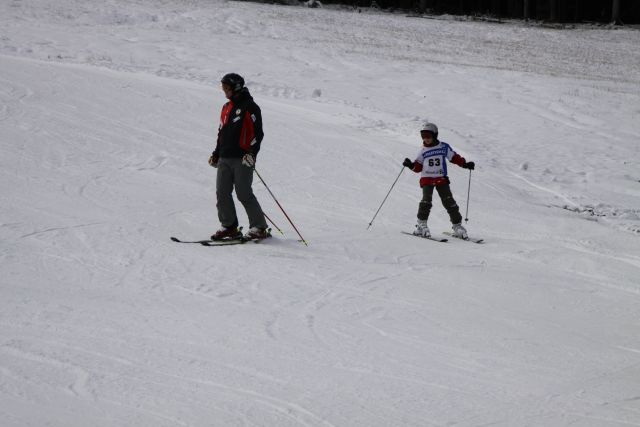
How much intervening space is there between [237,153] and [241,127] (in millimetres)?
293

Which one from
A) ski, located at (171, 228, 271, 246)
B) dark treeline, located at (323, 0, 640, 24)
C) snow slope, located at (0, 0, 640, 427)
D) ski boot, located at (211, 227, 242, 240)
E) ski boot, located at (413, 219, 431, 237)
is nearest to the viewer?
snow slope, located at (0, 0, 640, 427)

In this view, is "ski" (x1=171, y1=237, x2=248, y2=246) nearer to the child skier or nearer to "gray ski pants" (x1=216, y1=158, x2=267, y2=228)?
"gray ski pants" (x1=216, y1=158, x2=267, y2=228)

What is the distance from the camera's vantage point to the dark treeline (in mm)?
41781

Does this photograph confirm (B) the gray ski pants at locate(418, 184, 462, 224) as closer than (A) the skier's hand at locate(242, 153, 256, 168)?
No

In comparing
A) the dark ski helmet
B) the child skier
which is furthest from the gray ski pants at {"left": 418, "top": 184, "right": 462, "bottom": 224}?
the dark ski helmet

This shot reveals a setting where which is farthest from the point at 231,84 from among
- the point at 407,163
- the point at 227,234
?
the point at 407,163

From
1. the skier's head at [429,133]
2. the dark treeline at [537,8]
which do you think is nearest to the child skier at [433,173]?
the skier's head at [429,133]

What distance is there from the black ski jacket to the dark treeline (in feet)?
118

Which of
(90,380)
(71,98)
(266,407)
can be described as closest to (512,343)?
(266,407)

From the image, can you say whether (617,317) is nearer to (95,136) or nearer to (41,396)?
(41,396)

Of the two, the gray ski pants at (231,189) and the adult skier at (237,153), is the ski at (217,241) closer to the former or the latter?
the adult skier at (237,153)

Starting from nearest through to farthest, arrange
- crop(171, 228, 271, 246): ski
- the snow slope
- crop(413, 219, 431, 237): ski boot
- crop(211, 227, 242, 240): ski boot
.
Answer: the snow slope < crop(171, 228, 271, 246): ski < crop(211, 227, 242, 240): ski boot < crop(413, 219, 431, 237): ski boot

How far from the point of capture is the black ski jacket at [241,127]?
25.7 ft

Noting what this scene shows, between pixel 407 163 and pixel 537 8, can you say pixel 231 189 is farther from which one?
pixel 537 8
